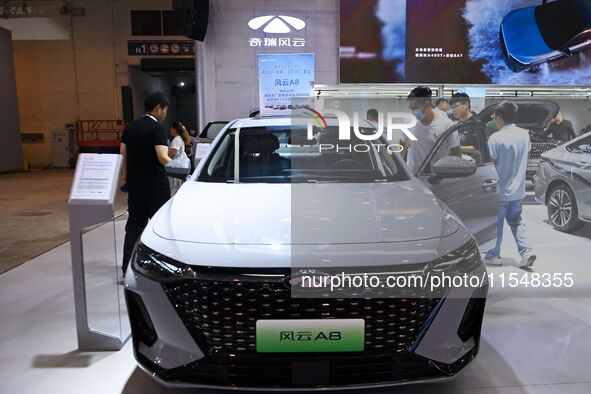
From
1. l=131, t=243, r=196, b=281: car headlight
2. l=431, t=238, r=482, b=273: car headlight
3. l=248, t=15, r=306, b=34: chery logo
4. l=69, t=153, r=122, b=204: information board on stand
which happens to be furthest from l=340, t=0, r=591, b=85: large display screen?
l=131, t=243, r=196, b=281: car headlight

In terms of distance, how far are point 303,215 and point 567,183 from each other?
2.41 metres

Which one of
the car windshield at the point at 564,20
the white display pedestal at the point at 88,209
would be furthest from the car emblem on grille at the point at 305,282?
the car windshield at the point at 564,20

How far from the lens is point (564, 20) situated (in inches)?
255

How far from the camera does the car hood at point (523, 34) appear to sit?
23.0 ft

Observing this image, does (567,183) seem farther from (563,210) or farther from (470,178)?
(470,178)

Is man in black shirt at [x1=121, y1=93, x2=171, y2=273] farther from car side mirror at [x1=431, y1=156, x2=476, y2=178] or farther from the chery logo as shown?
the chery logo

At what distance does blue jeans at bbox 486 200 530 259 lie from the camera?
11.2ft

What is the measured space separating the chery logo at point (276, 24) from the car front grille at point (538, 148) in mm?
4622

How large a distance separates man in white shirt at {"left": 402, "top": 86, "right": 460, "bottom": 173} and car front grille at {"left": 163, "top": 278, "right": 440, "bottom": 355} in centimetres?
175

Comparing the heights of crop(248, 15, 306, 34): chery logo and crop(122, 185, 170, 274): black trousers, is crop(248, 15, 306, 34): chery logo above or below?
above

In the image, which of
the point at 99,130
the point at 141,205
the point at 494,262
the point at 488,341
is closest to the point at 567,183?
the point at 494,262

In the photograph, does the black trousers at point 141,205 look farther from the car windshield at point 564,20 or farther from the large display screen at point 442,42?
the car windshield at point 564,20

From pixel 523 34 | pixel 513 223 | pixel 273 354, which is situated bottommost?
pixel 273 354

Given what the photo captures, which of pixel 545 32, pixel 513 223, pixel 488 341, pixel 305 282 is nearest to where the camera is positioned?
pixel 305 282
